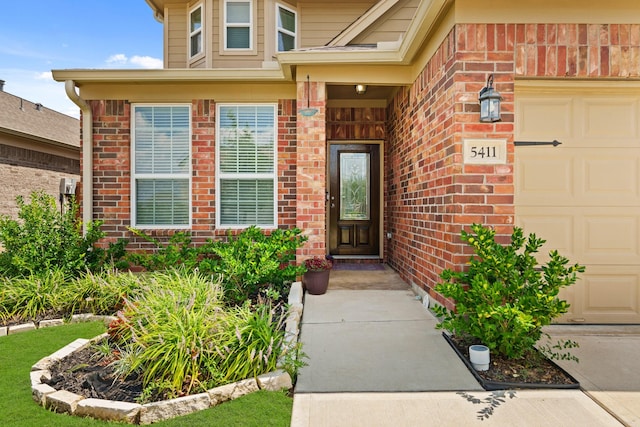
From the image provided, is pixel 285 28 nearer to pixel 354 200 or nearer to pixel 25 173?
pixel 354 200

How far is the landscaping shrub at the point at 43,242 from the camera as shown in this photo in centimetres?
452

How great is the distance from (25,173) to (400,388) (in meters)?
11.7

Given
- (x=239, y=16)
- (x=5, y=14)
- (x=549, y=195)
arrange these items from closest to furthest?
(x=549, y=195) < (x=239, y=16) < (x=5, y=14)

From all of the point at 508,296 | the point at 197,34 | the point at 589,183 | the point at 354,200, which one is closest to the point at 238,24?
the point at 197,34

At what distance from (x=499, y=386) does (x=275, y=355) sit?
153 centimetres

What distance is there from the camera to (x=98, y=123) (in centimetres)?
552

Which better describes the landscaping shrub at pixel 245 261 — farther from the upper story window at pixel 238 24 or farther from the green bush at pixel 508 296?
the upper story window at pixel 238 24

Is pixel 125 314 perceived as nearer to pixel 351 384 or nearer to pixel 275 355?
pixel 275 355

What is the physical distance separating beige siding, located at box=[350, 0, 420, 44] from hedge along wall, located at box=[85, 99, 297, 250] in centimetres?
249

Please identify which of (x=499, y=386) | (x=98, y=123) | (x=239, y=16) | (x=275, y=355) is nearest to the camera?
(x=499, y=386)

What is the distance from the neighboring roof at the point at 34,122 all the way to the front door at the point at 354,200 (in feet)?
28.0

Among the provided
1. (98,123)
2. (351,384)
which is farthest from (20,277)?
(351,384)

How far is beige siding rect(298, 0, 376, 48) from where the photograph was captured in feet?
25.5

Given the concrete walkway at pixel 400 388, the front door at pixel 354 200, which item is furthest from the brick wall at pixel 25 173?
the concrete walkway at pixel 400 388
